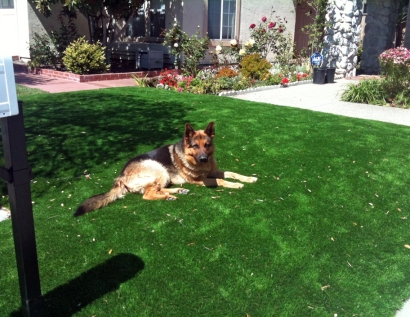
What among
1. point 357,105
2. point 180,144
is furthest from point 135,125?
point 357,105

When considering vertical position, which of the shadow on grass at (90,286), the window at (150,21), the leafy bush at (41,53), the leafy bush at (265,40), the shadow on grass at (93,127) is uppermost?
the window at (150,21)

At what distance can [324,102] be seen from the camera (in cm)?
1116

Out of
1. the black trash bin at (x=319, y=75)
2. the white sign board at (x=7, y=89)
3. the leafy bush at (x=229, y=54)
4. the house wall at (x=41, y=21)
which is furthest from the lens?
the house wall at (x=41, y=21)

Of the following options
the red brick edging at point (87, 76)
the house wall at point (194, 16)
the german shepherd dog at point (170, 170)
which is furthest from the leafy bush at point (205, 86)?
the german shepherd dog at point (170, 170)

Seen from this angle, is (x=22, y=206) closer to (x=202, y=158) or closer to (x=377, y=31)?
(x=202, y=158)

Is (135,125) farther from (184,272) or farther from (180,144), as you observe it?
(184,272)

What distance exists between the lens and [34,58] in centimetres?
1525

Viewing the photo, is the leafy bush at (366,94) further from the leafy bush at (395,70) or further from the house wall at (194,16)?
the house wall at (194,16)

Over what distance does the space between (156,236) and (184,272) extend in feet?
2.06

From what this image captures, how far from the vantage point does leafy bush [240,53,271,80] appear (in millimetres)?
13945

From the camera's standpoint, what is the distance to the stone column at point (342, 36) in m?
16.0

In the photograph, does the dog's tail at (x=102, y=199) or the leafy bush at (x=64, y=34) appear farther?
the leafy bush at (x=64, y=34)

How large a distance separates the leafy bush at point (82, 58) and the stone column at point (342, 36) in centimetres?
861

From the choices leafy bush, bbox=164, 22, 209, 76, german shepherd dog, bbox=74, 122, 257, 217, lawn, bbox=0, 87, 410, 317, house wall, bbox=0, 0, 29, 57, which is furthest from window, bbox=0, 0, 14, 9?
german shepherd dog, bbox=74, 122, 257, 217
